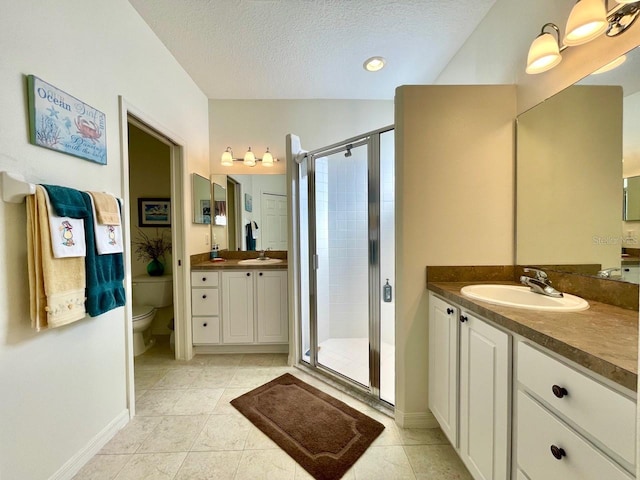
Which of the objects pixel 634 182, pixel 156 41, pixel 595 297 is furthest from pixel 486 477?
pixel 156 41

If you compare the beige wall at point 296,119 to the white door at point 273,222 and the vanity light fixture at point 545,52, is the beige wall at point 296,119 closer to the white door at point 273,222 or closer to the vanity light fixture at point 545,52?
the white door at point 273,222

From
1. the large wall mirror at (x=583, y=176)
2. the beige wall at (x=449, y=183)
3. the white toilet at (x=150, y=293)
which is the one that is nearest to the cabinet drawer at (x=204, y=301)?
the white toilet at (x=150, y=293)

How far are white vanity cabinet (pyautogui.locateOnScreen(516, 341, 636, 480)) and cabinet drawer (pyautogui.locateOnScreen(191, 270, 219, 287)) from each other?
236cm

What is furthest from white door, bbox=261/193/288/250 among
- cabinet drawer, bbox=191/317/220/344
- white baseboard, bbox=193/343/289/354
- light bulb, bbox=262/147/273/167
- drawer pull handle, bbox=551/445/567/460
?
drawer pull handle, bbox=551/445/567/460

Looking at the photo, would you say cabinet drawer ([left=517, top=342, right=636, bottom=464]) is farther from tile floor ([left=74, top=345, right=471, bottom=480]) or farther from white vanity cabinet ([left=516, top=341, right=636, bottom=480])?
tile floor ([left=74, top=345, right=471, bottom=480])

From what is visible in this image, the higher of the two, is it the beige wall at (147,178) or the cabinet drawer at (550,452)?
the beige wall at (147,178)

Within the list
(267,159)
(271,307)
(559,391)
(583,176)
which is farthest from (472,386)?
(267,159)

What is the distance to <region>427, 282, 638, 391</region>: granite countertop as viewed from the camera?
561mm

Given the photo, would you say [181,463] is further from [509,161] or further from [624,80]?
[624,80]

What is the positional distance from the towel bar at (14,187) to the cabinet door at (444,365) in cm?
197

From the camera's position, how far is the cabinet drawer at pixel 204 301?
2.43 m

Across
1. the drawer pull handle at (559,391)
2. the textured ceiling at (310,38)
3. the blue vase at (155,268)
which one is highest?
the textured ceiling at (310,38)

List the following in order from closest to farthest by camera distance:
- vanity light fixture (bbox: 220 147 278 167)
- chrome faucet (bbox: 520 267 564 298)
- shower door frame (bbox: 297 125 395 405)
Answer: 1. chrome faucet (bbox: 520 267 564 298)
2. shower door frame (bbox: 297 125 395 405)
3. vanity light fixture (bbox: 220 147 278 167)

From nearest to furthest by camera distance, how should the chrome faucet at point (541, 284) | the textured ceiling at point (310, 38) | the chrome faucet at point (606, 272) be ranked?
the chrome faucet at point (606, 272), the chrome faucet at point (541, 284), the textured ceiling at point (310, 38)
